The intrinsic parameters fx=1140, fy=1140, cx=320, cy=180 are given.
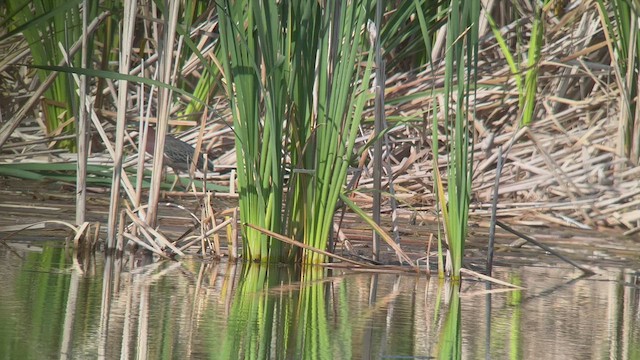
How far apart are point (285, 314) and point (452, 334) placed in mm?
427

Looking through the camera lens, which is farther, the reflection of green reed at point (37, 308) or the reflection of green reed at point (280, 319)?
the reflection of green reed at point (280, 319)

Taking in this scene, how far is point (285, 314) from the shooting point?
2.85 m

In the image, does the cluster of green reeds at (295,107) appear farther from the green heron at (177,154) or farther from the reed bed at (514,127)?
the green heron at (177,154)

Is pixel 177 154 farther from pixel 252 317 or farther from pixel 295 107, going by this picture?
pixel 252 317

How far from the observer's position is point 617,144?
19.5 ft

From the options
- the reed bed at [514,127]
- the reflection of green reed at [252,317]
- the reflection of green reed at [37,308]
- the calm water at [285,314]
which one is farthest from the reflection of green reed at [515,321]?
the reed bed at [514,127]

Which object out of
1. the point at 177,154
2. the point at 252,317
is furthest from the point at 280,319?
the point at 177,154

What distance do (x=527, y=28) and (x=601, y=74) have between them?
2.70ft

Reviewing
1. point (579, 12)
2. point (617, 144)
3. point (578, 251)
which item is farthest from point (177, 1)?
point (579, 12)

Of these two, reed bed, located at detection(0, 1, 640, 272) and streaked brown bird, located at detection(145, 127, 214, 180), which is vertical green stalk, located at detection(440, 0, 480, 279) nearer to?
reed bed, located at detection(0, 1, 640, 272)

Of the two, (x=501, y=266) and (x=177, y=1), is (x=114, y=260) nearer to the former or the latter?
(x=177, y=1)

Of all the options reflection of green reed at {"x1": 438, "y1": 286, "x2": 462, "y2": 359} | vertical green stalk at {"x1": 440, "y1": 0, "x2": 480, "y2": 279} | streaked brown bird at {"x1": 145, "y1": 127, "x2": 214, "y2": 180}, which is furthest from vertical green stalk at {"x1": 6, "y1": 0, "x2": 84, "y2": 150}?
reflection of green reed at {"x1": 438, "y1": 286, "x2": 462, "y2": 359}

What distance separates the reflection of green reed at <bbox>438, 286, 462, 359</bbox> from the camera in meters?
2.45

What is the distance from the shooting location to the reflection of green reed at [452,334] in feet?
8.05
